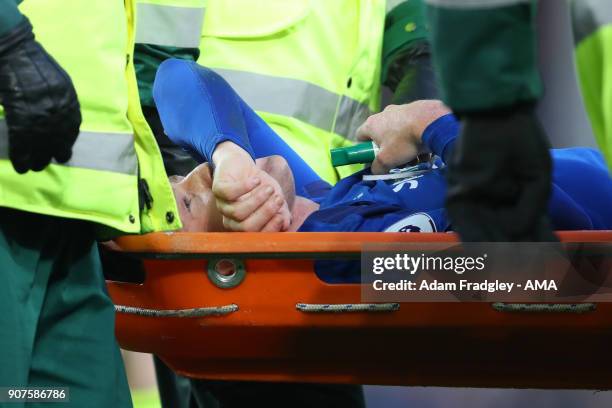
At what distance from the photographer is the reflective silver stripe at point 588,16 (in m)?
1.19

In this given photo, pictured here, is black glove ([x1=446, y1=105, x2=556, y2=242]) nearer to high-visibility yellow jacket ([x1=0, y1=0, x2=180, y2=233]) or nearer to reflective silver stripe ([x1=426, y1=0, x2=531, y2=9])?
reflective silver stripe ([x1=426, y1=0, x2=531, y2=9])

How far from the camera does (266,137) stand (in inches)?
86.1

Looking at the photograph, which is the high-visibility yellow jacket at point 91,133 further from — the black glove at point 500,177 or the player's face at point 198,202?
the black glove at point 500,177

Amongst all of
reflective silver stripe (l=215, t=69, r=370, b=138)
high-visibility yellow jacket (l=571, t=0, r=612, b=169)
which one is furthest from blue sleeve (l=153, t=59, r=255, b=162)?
Result: high-visibility yellow jacket (l=571, t=0, r=612, b=169)

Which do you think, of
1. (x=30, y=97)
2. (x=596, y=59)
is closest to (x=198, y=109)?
(x=30, y=97)

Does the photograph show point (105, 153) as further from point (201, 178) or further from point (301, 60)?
point (301, 60)

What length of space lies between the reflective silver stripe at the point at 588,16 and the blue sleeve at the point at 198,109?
2.78 ft

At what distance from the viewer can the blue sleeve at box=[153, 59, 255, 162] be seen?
6.51ft

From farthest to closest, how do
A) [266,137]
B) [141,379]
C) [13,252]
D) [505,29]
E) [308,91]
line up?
1. [141,379]
2. [308,91]
3. [266,137]
4. [13,252]
5. [505,29]

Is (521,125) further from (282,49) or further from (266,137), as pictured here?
(282,49)

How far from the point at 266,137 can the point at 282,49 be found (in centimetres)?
31

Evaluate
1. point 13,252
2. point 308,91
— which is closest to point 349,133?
point 308,91

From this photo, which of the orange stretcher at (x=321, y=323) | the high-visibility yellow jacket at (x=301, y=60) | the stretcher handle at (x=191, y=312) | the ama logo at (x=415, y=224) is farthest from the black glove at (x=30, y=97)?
the high-visibility yellow jacket at (x=301, y=60)

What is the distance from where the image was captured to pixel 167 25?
2430 mm
